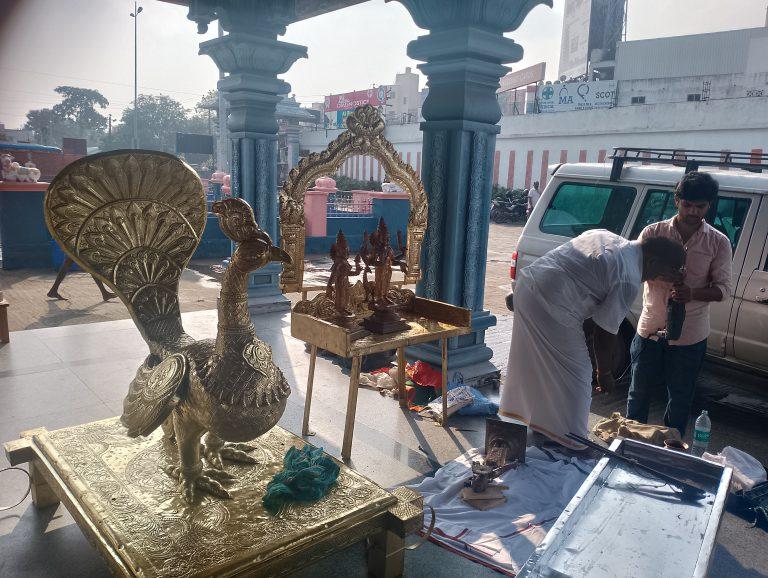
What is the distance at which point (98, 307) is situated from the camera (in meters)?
7.32

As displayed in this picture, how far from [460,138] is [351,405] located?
2320mm

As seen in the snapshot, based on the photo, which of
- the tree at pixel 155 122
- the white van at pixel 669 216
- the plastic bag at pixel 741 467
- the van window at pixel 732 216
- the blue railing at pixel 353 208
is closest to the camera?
the plastic bag at pixel 741 467

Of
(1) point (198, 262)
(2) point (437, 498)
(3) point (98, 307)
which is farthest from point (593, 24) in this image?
(2) point (437, 498)

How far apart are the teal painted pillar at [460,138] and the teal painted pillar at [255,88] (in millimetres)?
2698

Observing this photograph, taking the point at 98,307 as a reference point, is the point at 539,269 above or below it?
above

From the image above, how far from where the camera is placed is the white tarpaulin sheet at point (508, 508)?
2713mm

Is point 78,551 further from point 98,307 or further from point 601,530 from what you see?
point 98,307

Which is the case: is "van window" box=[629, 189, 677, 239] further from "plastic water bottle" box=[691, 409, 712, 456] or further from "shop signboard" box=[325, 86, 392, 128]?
"shop signboard" box=[325, 86, 392, 128]

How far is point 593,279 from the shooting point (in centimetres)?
339

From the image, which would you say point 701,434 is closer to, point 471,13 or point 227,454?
point 227,454

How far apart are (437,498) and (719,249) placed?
7.32 ft

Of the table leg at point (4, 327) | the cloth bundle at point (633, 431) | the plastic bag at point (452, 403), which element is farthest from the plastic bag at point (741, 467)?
the table leg at point (4, 327)

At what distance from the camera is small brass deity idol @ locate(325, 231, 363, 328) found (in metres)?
3.72

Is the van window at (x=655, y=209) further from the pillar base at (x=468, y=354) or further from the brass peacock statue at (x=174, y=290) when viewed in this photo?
the brass peacock statue at (x=174, y=290)
